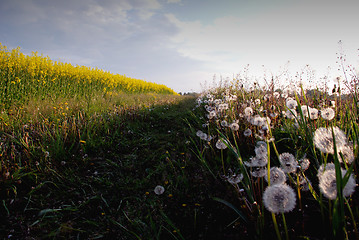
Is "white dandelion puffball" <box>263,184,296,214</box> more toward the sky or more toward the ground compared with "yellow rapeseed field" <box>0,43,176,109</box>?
more toward the ground

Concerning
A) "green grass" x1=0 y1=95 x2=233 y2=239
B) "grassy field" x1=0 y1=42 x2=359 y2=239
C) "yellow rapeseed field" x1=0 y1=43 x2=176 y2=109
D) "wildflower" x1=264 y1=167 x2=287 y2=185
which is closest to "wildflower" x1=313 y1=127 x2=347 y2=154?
"grassy field" x1=0 y1=42 x2=359 y2=239

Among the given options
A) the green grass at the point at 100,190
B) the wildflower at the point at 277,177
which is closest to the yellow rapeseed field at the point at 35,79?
the green grass at the point at 100,190

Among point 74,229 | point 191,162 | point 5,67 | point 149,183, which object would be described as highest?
point 5,67

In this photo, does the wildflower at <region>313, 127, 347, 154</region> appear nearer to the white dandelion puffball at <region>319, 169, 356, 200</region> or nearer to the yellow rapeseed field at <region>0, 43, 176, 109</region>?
the white dandelion puffball at <region>319, 169, 356, 200</region>

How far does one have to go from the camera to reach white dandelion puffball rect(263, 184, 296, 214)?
91 cm

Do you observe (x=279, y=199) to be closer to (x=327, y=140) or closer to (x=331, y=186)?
(x=331, y=186)

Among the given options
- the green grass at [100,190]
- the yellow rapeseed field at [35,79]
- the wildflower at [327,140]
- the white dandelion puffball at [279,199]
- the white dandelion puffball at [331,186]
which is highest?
the yellow rapeseed field at [35,79]

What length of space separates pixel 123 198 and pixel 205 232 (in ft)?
3.35

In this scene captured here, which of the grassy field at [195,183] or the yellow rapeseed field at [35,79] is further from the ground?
the yellow rapeseed field at [35,79]

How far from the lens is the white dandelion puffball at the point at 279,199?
0.91 m

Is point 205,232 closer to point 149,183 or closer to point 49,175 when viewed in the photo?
point 149,183

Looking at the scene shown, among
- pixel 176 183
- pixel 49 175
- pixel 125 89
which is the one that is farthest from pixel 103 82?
pixel 176 183

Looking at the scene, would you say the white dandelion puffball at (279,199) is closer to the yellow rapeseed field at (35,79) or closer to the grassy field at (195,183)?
the grassy field at (195,183)

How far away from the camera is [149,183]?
7.76ft
